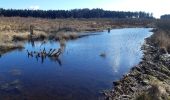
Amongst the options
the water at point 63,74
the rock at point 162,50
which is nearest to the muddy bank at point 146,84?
the water at point 63,74

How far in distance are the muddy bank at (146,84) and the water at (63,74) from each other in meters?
1.16

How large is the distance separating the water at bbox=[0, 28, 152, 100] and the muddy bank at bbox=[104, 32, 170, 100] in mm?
1162

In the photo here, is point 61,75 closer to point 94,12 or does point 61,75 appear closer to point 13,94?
point 13,94

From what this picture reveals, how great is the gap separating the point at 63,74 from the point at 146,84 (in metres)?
7.79

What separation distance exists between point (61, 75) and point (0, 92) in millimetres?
6260

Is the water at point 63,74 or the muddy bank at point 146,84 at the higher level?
the muddy bank at point 146,84

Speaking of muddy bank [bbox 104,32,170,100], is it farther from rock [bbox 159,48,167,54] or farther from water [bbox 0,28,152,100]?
rock [bbox 159,48,167,54]

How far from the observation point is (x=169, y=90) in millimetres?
16562

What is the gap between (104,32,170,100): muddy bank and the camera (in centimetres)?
1473

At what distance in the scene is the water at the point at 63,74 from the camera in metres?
19.6

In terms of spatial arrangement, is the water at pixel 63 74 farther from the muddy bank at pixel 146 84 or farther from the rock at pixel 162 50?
the rock at pixel 162 50

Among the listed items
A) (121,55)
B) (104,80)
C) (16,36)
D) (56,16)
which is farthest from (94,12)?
(104,80)

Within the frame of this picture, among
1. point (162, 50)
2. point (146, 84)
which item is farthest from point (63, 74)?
point (162, 50)

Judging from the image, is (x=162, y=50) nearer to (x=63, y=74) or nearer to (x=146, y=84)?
(x=63, y=74)
